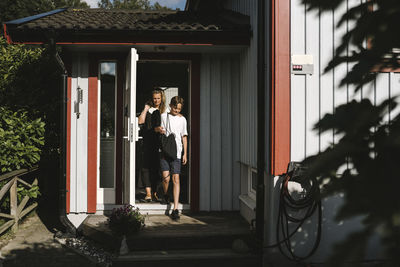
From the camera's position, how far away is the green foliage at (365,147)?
30.7 inches

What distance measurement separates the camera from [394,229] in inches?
31.3

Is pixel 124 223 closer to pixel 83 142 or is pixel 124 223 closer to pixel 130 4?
→ pixel 83 142

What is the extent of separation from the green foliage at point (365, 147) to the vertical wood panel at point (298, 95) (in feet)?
8.85

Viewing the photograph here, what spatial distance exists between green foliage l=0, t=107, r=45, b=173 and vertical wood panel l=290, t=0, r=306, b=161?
13.9 ft

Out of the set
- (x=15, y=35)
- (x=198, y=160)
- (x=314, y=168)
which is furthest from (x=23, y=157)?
(x=314, y=168)

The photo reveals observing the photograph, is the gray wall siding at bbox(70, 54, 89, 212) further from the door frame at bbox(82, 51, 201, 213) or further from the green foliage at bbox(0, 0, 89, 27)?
the green foliage at bbox(0, 0, 89, 27)

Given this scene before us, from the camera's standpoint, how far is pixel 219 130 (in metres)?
5.06

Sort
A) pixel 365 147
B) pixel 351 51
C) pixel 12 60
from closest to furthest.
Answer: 1. pixel 365 147
2. pixel 351 51
3. pixel 12 60

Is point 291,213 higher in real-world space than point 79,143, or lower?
lower

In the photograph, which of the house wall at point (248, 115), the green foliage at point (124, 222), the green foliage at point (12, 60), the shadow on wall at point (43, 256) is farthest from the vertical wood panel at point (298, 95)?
the green foliage at point (12, 60)

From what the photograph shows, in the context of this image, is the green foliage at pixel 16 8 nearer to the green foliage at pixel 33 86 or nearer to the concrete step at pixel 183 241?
the green foliage at pixel 33 86

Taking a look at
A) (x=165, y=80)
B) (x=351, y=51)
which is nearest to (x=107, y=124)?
(x=165, y=80)

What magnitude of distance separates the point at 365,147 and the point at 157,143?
16.9ft

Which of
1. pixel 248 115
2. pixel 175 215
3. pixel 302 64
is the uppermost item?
pixel 302 64
